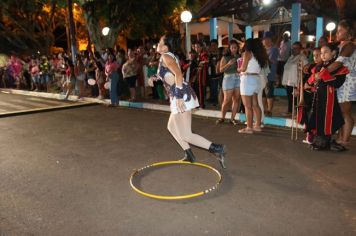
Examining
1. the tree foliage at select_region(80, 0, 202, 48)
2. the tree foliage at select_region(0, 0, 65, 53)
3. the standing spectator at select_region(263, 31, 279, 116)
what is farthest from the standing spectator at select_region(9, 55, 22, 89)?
the standing spectator at select_region(263, 31, 279, 116)

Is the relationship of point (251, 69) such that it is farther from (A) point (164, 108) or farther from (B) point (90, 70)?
(B) point (90, 70)

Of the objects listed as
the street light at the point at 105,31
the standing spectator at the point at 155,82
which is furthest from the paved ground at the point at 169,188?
the street light at the point at 105,31

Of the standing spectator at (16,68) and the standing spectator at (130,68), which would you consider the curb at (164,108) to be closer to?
the standing spectator at (130,68)

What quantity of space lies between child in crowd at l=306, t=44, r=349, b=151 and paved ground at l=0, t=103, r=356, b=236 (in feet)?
1.03

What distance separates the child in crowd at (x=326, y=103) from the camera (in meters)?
5.89

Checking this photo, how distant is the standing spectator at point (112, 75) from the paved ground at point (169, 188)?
4.40 m

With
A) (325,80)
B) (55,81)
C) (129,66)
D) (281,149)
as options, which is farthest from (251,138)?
(55,81)

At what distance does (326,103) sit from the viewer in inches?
237

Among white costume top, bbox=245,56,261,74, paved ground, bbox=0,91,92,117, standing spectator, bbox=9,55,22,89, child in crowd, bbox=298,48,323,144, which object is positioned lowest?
paved ground, bbox=0,91,92,117

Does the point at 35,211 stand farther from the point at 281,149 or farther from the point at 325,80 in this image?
the point at 325,80

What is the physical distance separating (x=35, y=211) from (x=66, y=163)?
76.9 inches

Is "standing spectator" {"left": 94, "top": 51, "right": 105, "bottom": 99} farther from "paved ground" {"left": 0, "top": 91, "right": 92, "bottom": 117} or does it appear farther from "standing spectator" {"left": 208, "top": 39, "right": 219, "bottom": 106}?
"standing spectator" {"left": 208, "top": 39, "right": 219, "bottom": 106}

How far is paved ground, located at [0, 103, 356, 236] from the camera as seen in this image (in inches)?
150

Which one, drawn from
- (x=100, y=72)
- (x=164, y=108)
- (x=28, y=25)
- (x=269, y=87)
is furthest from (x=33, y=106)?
(x=28, y=25)
